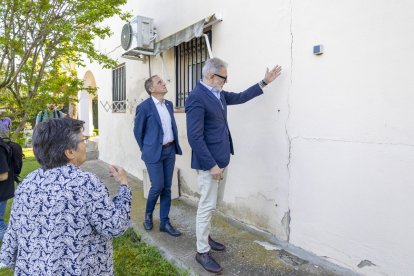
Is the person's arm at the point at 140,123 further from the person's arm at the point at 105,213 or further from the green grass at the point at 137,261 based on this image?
the person's arm at the point at 105,213

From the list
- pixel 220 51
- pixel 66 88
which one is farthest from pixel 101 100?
pixel 220 51

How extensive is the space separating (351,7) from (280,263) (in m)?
2.27

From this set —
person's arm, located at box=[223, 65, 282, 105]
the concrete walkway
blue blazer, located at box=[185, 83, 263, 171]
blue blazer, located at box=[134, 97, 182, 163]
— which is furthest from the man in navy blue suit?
blue blazer, located at box=[134, 97, 182, 163]

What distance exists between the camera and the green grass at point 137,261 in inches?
114

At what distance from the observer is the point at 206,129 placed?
9.02 ft

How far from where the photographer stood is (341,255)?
2.67m

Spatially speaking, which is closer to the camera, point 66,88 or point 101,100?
point 66,88

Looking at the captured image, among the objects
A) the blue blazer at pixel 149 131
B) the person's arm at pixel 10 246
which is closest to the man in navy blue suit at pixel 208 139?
the blue blazer at pixel 149 131

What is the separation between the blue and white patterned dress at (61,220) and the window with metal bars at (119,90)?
5.57 metres

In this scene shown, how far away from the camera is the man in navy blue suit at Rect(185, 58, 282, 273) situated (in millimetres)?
2615

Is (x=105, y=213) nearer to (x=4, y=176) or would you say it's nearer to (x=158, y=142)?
(x=158, y=142)

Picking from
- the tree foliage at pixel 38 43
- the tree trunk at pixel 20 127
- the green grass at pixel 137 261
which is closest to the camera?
the green grass at pixel 137 261

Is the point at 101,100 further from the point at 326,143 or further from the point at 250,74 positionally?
the point at 326,143

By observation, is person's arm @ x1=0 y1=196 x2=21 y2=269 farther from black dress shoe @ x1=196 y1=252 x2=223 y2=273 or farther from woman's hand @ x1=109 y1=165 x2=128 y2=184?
black dress shoe @ x1=196 y1=252 x2=223 y2=273
